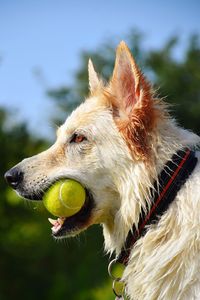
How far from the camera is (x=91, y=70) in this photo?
532cm

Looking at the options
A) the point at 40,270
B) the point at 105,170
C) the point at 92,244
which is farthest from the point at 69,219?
the point at 92,244

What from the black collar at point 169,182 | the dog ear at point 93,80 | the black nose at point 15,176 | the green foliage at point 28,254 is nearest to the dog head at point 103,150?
the black nose at point 15,176

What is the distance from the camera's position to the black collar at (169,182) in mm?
4016

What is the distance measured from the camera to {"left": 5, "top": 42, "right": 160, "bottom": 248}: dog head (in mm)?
4242

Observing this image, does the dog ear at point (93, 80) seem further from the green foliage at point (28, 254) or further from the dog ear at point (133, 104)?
the green foliage at point (28, 254)

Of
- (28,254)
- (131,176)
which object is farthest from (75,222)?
(28,254)

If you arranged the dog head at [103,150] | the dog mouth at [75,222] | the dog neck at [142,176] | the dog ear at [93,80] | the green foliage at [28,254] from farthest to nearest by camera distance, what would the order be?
the green foliage at [28,254]
the dog ear at [93,80]
the dog mouth at [75,222]
the dog head at [103,150]
the dog neck at [142,176]

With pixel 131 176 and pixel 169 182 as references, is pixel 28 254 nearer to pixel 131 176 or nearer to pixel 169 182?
pixel 131 176

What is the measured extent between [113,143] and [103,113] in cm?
32

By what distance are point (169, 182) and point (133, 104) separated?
737 millimetres

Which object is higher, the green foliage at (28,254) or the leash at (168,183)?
the leash at (168,183)

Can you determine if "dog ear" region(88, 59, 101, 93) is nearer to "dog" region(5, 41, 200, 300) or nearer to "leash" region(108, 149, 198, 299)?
"dog" region(5, 41, 200, 300)

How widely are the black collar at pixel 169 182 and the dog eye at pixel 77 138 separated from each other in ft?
2.55

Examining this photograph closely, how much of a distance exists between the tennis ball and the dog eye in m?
0.37
